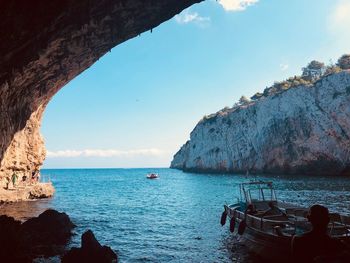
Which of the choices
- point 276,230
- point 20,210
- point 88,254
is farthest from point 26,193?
point 276,230

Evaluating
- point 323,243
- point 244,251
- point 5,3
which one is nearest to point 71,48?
point 5,3

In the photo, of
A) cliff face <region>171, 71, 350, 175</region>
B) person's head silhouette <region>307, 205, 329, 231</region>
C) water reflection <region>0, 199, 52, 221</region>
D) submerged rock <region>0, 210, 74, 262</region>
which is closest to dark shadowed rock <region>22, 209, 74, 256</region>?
submerged rock <region>0, 210, 74, 262</region>

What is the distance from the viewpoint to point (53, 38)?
21.5 metres

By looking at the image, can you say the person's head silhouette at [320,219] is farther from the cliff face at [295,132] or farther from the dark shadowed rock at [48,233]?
the cliff face at [295,132]

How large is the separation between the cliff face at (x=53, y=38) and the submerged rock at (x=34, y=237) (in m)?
9.05

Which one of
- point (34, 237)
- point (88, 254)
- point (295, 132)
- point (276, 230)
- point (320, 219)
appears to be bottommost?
point (34, 237)

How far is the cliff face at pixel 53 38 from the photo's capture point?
55.0 feet

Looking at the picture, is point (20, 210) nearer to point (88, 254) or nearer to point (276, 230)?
point (88, 254)

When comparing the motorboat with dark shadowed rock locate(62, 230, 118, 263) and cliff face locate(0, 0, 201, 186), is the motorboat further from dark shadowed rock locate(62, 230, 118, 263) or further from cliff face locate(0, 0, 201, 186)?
cliff face locate(0, 0, 201, 186)

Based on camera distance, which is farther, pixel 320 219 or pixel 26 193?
pixel 26 193

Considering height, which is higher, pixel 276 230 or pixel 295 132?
pixel 295 132

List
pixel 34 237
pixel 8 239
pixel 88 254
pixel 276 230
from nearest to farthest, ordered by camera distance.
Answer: pixel 88 254
pixel 8 239
pixel 276 230
pixel 34 237

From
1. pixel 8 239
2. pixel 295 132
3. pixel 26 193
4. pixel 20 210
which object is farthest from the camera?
pixel 295 132

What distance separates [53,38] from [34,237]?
1249cm
